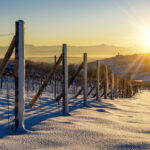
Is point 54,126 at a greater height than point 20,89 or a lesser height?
lesser

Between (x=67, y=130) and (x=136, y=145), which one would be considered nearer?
(x=136, y=145)

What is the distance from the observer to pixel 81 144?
3.21 m

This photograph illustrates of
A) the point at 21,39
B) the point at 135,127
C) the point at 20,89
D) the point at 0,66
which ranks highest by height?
the point at 21,39

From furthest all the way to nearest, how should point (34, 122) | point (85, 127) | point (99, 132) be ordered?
1. point (34, 122)
2. point (85, 127)
3. point (99, 132)

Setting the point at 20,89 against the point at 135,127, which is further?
the point at 135,127

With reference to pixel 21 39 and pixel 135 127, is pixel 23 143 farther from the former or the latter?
pixel 135 127

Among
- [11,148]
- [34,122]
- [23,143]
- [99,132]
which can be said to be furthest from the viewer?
[34,122]

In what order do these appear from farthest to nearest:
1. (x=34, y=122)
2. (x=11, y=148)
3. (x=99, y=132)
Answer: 1. (x=34, y=122)
2. (x=99, y=132)
3. (x=11, y=148)

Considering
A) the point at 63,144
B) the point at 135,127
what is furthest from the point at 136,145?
the point at 135,127

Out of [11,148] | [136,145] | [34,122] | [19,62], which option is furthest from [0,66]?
[136,145]

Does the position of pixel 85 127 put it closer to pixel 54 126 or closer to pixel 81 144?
pixel 54 126

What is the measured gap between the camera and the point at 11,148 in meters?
2.98

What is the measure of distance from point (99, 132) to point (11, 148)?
155 cm

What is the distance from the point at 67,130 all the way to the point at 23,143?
37.7 inches
